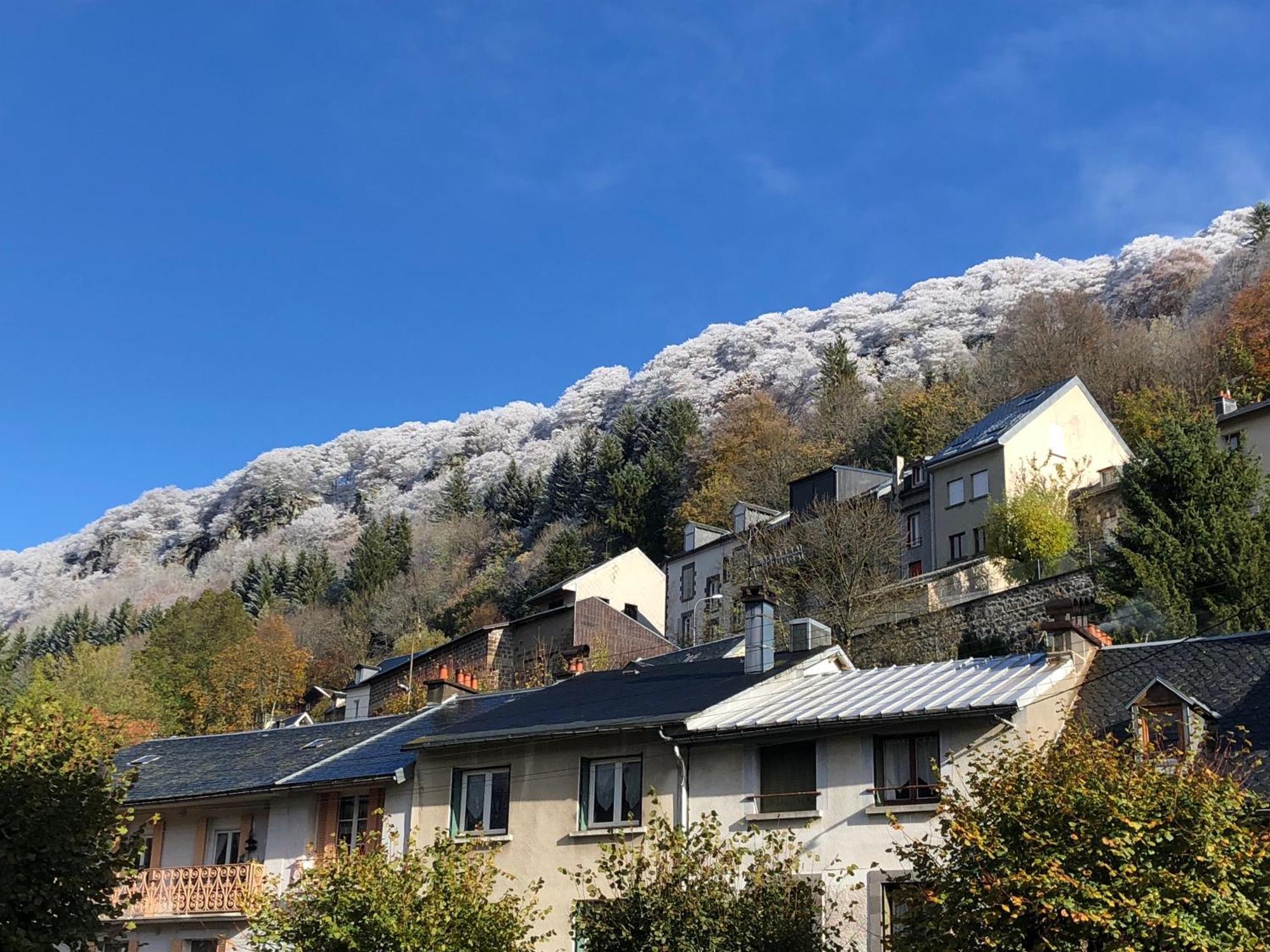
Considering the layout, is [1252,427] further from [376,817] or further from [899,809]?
[376,817]

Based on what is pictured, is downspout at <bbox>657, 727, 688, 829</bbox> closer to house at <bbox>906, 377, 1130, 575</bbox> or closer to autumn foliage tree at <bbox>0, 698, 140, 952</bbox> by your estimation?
autumn foliage tree at <bbox>0, 698, 140, 952</bbox>

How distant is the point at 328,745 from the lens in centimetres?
2950

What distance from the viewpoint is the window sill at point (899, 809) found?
20.7 m

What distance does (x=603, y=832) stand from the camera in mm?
23422

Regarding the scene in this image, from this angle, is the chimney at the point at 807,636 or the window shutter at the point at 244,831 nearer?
the chimney at the point at 807,636

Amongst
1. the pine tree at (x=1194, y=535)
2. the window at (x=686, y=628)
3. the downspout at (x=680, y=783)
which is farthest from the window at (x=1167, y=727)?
the window at (x=686, y=628)

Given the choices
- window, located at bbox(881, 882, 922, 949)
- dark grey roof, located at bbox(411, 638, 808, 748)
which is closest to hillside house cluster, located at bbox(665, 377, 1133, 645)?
dark grey roof, located at bbox(411, 638, 808, 748)

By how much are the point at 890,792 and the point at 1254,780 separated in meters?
5.21

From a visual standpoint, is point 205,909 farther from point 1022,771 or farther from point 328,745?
point 1022,771

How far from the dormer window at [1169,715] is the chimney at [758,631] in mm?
7199

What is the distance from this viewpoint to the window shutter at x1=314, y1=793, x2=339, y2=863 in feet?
88.1

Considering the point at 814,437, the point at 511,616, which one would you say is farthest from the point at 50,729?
the point at 814,437

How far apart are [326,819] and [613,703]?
610cm

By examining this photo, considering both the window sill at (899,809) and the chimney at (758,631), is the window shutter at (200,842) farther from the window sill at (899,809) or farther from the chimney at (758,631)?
the window sill at (899,809)
